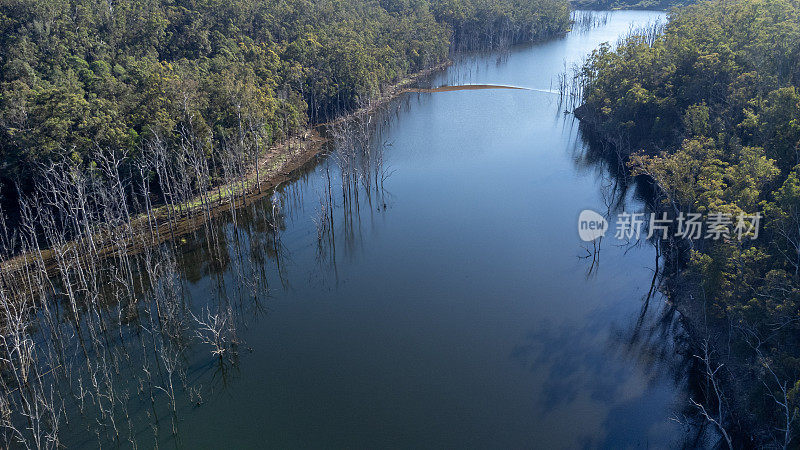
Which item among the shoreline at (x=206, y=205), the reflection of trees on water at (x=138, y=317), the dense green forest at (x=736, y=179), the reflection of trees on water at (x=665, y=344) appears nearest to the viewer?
the dense green forest at (x=736, y=179)

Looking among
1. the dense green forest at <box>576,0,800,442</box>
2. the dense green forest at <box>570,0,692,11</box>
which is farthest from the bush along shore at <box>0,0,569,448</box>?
the dense green forest at <box>570,0,692,11</box>

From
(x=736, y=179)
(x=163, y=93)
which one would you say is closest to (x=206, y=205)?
(x=163, y=93)

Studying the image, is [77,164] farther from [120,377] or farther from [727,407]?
[727,407]

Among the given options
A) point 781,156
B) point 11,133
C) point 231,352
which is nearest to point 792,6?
point 781,156

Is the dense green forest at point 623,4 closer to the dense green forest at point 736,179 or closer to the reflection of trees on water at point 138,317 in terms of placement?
the dense green forest at point 736,179

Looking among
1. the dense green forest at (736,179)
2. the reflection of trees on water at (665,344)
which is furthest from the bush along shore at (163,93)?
the dense green forest at (736,179)

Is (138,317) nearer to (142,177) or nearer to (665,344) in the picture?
(142,177)
